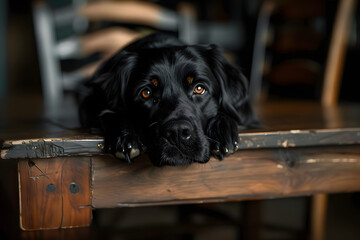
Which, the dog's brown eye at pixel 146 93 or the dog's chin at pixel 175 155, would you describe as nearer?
the dog's chin at pixel 175 155

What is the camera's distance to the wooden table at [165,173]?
4.09ft

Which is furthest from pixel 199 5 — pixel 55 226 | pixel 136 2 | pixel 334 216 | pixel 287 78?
pixel 55 226

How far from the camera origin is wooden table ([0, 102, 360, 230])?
4.09 feet

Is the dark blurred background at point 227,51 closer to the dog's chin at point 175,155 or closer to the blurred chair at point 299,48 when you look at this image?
the blurred chair at point 299,48

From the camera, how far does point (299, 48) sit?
2.87 m

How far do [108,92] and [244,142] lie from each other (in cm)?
57

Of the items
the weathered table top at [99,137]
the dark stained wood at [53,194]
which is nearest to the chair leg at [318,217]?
the weathered table top at [99,137]

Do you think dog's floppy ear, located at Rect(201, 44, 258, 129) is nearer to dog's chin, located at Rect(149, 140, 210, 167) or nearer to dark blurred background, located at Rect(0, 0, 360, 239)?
dog's chin, located at Rect(149, 140, 210, 167)

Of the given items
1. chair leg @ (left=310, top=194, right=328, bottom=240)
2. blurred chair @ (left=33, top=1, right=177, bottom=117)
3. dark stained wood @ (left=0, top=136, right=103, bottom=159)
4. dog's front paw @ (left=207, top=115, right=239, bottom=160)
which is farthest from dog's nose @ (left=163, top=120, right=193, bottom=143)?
blurred chair @ (left=33, top=1, right=177, bottom=117)

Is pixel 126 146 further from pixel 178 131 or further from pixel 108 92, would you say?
pixel 108 92

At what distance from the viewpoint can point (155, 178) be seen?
4.32ft

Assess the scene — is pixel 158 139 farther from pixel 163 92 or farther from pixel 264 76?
pixel 264 76

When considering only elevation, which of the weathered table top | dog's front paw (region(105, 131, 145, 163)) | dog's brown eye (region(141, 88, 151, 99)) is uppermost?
dog's brown eye (region(141, 88, 151, 99))

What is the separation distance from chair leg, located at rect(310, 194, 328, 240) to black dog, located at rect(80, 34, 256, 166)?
51 cm
